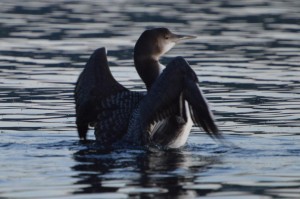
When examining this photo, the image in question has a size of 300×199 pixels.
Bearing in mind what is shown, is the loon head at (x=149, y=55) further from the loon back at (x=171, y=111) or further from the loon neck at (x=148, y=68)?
the loon back at (x=171, y=111)

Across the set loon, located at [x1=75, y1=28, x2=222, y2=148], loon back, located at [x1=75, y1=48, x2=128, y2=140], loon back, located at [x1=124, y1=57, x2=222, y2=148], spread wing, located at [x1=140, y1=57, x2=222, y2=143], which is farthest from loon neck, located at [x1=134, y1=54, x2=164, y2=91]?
spread wing, located at [x1=140, y1=57, x2=222, y2=143]

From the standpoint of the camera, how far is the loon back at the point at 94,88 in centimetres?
1138

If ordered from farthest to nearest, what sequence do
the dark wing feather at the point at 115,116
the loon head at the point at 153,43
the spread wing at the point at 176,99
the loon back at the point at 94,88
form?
the loon head at the point at 153,43 → the loon back at the point at 94,88 → the dark wing feather at the point at 115,116 → the spread wing at the point at 176,99

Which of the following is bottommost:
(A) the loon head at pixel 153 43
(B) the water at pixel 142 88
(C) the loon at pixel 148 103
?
(B) the water at pixel 142 88

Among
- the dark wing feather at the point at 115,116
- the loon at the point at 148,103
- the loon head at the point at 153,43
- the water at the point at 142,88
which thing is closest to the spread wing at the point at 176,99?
the loon at the point at 148,103

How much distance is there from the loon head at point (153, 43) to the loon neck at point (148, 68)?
0.03m

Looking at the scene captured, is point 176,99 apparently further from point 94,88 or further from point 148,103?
point 94,88

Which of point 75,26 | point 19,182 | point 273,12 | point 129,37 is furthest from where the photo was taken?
point 273,12

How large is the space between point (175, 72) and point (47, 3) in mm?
15841

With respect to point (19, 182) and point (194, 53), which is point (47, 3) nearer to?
point (194, 53)

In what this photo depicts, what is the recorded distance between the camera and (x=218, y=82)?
49.3ft

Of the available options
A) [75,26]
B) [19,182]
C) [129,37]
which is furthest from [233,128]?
[75,26]

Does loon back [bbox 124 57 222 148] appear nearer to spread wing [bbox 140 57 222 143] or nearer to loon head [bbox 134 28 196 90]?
spread wing [bbox 140 57 222 143]

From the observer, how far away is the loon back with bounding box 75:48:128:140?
11375 millimetres
